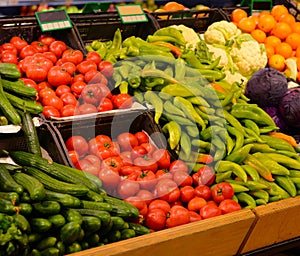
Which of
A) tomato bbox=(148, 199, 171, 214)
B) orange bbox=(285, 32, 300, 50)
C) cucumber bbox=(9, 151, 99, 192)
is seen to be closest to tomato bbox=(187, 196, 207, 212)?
tomato bbox=(148, 199, 171, 214)

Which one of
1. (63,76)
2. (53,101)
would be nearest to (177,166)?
(53,101)

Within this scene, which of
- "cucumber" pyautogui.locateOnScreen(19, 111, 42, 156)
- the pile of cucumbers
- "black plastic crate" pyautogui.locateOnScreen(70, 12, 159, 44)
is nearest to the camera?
the pile of cucumbers

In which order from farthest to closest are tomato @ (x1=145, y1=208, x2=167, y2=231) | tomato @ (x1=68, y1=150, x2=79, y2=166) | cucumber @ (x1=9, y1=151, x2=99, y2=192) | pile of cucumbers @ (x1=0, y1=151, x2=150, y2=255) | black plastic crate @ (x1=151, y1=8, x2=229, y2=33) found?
black plastic crate @ (x1=151, y1=8, x2=229, y2=33) → tomato @ (x1=68, y1=150, x2=79, y2=166) → tomato @ (x1=145, y1=208, x2=167, y2=231) → cucumber @ (x1=9, y1=151, x2=99, y2=192) → pile of cucumbers @ (x1=0, y1=151, x2=150, y2=255)

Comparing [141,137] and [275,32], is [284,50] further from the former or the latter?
[141,137]

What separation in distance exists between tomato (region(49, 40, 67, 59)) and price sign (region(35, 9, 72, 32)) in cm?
13

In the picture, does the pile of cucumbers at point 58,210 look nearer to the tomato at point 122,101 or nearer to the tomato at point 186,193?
the tomato at point 186,193

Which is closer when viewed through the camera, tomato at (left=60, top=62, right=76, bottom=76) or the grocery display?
the grocery display

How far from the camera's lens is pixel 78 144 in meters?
2.55

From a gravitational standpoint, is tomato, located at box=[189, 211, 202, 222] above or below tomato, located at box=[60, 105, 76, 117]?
below

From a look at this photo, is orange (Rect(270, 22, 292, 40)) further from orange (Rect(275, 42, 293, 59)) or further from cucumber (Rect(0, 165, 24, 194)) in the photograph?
cucumber (Rect(0, 165, 24, 194))

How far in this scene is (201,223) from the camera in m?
2.19

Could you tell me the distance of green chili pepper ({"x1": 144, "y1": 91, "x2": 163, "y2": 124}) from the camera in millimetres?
2715

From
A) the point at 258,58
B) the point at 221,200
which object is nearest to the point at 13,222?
the point at 221,200

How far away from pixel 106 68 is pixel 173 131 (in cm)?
71
